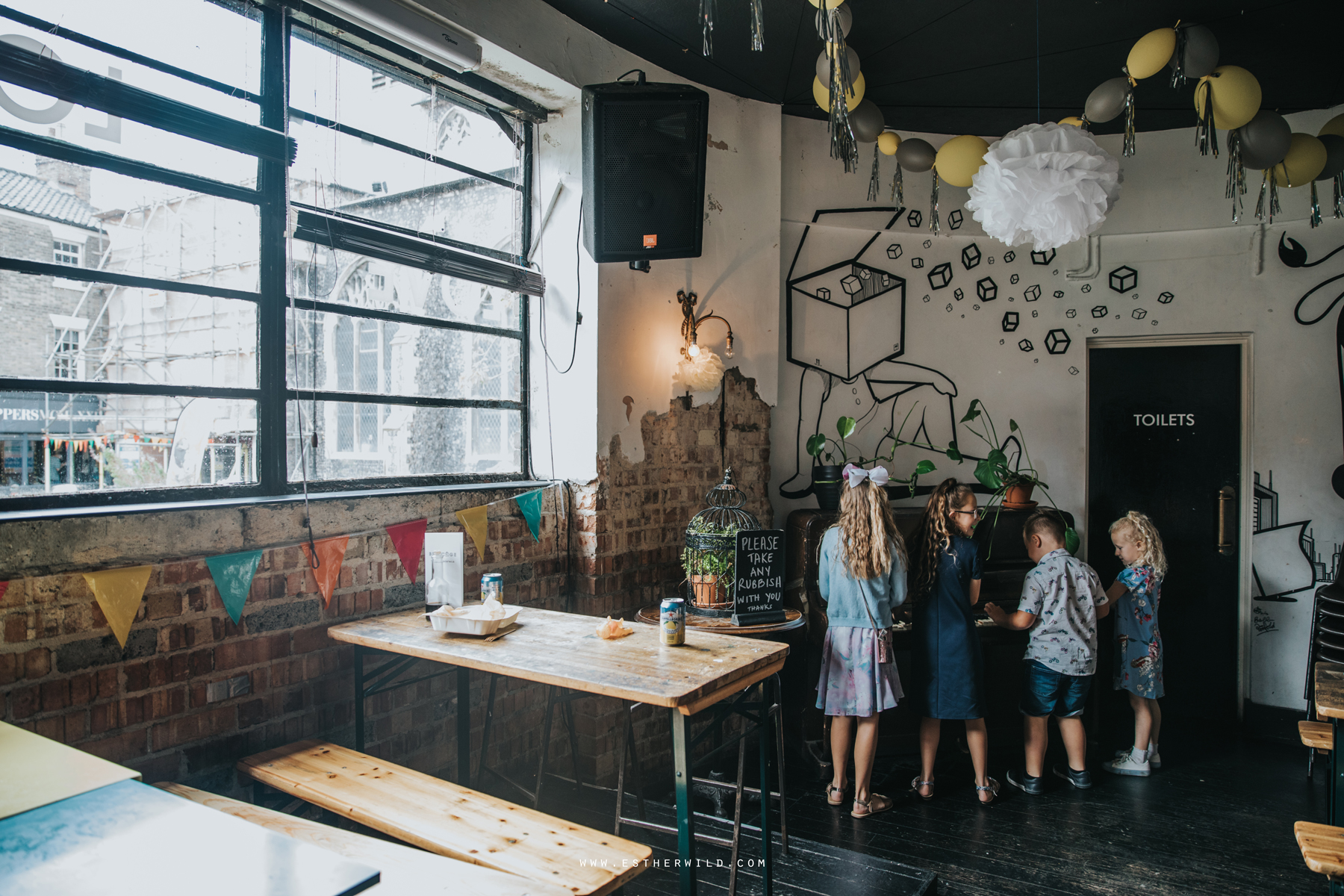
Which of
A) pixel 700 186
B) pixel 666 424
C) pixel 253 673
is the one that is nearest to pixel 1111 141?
pixel 700 186

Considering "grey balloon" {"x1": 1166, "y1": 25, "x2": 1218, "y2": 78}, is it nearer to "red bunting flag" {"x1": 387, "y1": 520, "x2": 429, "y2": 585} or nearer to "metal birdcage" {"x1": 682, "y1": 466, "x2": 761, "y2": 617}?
"metal birdcage" {"x1": 682, "y1": 466, "x2": 761, "y2": 617}

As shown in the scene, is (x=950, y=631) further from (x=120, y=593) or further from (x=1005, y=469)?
(x=120, y=593)

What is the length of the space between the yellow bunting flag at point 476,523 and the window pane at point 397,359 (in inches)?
23.2

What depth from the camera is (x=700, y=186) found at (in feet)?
11.8

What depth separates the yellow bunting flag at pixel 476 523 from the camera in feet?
10.5

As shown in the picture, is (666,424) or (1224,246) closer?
(666,424)

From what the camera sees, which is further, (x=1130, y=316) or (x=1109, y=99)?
(x=1130, y=316)

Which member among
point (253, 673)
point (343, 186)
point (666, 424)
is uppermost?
point (343, 186)

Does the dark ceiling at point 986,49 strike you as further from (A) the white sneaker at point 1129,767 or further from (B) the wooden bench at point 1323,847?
(A) the white sneaker at point 1129,767

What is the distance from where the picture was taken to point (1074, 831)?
3324mm

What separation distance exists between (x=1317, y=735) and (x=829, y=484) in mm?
2282

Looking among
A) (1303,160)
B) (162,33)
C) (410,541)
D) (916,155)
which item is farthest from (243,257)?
(1303,160)

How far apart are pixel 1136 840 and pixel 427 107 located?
14.2 feet

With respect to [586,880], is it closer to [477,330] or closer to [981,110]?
[477,330]
